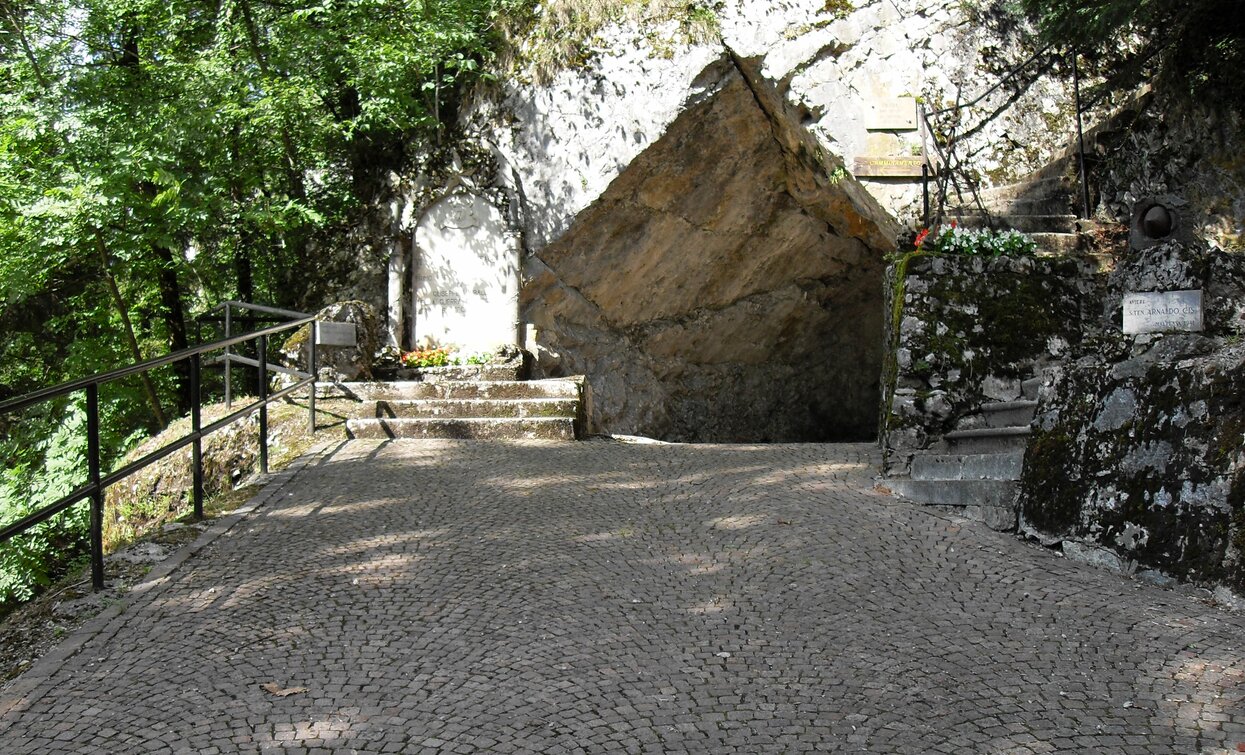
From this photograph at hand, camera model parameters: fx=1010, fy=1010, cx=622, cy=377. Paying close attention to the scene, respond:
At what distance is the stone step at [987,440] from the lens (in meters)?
5.94

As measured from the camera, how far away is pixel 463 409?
29.2 ft

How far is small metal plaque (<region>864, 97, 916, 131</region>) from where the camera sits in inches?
450

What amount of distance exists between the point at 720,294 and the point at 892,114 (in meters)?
3.12

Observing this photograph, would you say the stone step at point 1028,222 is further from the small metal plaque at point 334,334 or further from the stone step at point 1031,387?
the small metal plaque at point 334,334

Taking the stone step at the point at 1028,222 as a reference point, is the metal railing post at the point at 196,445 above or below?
below

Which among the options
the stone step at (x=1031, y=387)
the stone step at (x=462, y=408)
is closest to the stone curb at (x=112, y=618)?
the stone step at (x=462, y=408)

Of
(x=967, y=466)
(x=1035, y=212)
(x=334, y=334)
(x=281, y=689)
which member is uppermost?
(x=1035, y=212)

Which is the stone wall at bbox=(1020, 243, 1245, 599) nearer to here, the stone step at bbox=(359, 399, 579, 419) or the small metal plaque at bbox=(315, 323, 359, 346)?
the stone step at bbox=(359, 399, 579, 419)

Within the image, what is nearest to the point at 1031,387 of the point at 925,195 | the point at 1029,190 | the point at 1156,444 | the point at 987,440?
the point at 987,440

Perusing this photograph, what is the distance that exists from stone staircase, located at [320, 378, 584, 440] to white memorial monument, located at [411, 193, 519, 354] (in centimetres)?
214

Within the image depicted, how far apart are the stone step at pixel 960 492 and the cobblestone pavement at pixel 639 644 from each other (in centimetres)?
26

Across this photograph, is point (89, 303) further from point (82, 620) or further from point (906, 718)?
point (906, 718)

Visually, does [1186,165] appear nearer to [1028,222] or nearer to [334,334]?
[1028,222]

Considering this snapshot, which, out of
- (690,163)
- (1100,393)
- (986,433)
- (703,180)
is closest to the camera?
(1100,393)
